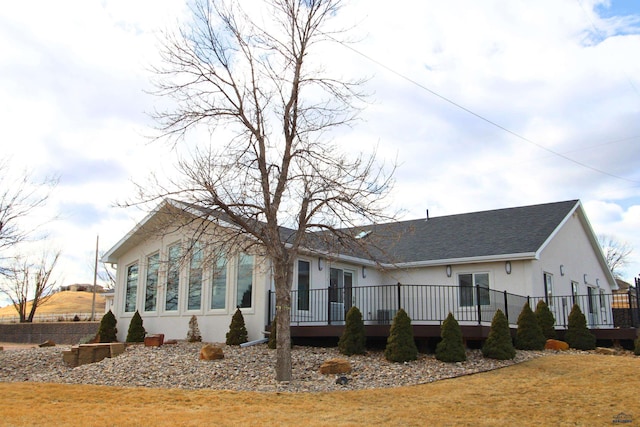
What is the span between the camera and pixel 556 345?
1510 cm

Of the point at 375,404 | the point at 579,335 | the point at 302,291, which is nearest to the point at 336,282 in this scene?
the point at 302,291

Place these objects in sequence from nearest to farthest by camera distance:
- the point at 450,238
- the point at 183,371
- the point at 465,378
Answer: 1. the point at 465,378
2. the point at 183,371
3. the point at 450,238

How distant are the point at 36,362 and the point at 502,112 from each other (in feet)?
44.4

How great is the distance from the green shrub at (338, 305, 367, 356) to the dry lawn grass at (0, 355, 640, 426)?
303 centimetres

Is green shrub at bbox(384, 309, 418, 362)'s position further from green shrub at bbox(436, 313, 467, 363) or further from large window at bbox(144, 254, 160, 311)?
large window at bbox(144, 254, 160, 311)

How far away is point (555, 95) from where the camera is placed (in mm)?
13148

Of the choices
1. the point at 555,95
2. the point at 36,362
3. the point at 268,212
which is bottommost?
the point at 36,362

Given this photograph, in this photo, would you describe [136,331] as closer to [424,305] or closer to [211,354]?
[211,354]

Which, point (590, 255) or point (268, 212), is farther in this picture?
point (590, 255)

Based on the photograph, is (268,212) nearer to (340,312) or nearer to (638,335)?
(340,312)

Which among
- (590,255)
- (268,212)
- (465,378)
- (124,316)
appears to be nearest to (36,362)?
(124,316)

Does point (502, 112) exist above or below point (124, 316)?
above

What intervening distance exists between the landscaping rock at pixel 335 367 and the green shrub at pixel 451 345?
2255 millimetres

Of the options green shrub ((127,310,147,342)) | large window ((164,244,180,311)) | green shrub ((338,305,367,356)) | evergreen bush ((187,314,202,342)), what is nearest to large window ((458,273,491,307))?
green shrub ((338,305,367,356))
